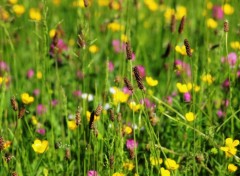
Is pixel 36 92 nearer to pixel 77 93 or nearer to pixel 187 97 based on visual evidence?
pixel 77 93

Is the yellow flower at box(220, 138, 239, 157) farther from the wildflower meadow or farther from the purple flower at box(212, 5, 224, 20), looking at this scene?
the purple flower at box(212, 5, 224, 20)

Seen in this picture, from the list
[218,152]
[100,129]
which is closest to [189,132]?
[218,152]

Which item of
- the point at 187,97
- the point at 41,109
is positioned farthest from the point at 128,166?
the point at 41,109

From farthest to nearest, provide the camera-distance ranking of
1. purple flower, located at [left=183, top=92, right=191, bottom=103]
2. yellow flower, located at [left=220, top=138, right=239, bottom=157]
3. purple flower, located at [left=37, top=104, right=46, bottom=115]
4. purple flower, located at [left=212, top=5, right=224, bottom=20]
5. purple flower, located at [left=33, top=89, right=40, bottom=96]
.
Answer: purple flower, located at [left=212, top=5, right=224, bottom=20] → purple flower, located at [left=33, top=89, right=40, bottom=96] → purple flower, located at [left=37, top=104, right=46, bottom=115] → purple flower, located at [left=183, top=92, right=191, bottom=103] → yellow flower, located at [left=220, top=138, right=239, bottom=157]

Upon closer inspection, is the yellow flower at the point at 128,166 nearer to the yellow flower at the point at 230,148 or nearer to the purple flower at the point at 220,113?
the yellow flower at the point at 230,148

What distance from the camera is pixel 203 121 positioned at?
1992mm

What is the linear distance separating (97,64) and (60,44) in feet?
0.84

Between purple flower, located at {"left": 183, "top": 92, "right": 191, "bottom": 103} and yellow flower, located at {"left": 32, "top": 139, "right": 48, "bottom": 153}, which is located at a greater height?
purple flower, located at {"left": 183, "top": 92, "right": 191, "bottom": 103}

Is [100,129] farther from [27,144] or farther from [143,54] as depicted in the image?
[143,54]

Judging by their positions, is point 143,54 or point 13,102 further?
point 143,54

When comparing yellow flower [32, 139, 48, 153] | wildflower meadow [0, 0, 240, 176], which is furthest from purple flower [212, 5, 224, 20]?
yellow flower [32, 139, 48, 153]

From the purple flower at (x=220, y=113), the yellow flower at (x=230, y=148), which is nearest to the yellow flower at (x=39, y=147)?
the yellow flower at (x=230, y=148)

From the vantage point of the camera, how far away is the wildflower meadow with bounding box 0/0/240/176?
65.3 inches

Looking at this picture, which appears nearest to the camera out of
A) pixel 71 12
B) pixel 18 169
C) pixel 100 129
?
pixel 18 169
